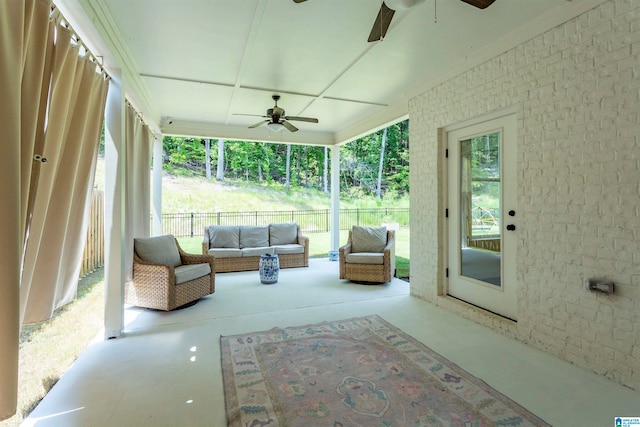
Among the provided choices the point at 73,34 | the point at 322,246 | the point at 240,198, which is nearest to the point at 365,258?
the point at 73,34

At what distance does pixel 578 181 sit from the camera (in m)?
2.46

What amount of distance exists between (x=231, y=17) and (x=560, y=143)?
2890 mm

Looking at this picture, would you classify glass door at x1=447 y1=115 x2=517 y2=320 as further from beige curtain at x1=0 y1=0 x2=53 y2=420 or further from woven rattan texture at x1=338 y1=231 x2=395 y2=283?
beige curtain at x1=0 y1=0 x2=53 y2=420

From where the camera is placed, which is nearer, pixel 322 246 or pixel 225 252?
pixel 225 252

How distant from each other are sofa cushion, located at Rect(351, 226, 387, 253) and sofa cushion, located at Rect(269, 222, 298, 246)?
169 centimetres

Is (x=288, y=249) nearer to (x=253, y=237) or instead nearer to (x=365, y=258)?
(x=253, y=237)

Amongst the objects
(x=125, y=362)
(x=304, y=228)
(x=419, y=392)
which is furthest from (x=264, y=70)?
(x=304, y=228)

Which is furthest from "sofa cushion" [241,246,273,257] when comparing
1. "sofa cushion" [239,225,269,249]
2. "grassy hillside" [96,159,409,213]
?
"grassy hillside" [96,159,409,213]

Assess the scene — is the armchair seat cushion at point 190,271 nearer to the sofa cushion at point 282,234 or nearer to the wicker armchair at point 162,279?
the wicker armchair at point 162,279

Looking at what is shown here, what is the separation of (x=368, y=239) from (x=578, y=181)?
10.6ft

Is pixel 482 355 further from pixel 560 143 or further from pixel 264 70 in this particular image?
pixel 264 70

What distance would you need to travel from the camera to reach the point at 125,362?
253 centimetres

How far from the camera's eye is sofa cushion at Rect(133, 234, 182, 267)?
3850 mm

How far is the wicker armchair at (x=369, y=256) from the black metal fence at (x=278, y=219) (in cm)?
583
